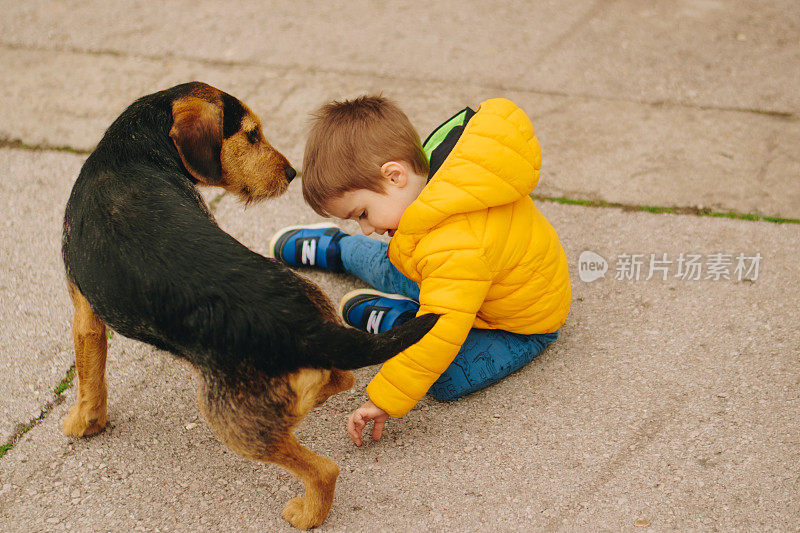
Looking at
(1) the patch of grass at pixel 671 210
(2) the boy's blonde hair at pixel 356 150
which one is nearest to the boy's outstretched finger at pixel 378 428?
(2) the boy's blonde hair at pixel 356 150

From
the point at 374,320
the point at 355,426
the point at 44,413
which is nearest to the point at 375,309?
the point at 374,320

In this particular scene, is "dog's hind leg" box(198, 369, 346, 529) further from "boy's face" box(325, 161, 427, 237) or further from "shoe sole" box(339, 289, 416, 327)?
"shoe sole" box(339, 289, 416, 327)

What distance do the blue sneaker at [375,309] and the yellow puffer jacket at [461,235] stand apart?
508 millimetres

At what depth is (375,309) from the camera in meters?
3.51

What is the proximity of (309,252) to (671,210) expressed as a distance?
2.23 m

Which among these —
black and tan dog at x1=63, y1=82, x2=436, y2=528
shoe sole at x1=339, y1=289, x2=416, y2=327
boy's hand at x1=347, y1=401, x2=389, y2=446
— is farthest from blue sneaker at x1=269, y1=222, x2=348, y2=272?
boy's hand at x1=347, y1=401, x2=389, y2=446

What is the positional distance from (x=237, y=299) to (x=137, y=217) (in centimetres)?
55

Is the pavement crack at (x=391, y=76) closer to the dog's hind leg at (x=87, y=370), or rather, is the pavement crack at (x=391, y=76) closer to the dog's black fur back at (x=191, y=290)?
the dog's black fur back at (x=191, y=290)

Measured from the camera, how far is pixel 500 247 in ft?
9.57

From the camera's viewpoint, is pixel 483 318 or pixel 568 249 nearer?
pixel 483 318

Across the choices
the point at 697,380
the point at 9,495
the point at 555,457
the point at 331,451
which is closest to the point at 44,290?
the point at 9,495

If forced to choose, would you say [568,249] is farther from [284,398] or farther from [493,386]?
[284,398]

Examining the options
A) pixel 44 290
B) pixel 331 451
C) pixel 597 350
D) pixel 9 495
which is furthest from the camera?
pixel 44 290

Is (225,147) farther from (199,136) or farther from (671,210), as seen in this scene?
(671,210)
